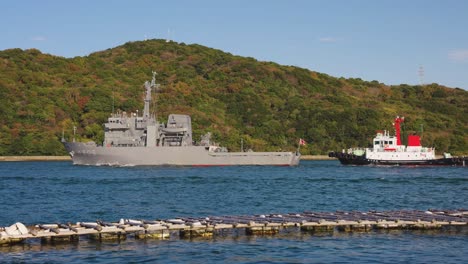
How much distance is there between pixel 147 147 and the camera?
9350 centimetres

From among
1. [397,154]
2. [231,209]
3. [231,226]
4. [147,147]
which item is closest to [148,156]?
[147,147]

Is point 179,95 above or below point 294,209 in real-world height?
above

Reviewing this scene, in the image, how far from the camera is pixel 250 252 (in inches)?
980

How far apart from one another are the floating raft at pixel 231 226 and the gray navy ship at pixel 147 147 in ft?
209

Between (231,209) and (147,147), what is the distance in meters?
54.9

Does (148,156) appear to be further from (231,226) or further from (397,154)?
(231,226)

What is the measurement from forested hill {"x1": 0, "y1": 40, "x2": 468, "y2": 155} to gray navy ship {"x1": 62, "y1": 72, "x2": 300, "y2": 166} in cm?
3431

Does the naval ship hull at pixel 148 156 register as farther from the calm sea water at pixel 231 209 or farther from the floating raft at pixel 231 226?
the floating raft at pixel 231 226

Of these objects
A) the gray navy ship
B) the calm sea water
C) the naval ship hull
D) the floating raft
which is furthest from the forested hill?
the floating raft

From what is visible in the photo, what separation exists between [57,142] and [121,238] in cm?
10992

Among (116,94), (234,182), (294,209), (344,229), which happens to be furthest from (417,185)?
(116,94)

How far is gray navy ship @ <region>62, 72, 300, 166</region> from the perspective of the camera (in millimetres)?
94375

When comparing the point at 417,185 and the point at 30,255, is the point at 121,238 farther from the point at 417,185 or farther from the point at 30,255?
the point at 417,185

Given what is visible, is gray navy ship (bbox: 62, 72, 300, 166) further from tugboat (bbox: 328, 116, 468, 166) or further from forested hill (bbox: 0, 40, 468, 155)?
forested hill (bbox: 0, 40, 468, 155)
